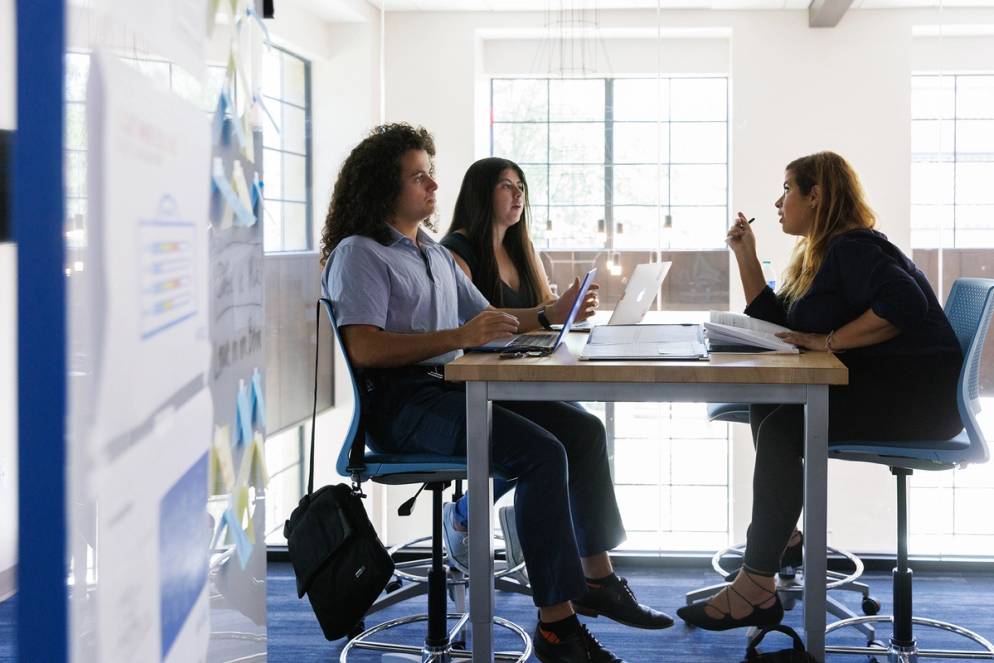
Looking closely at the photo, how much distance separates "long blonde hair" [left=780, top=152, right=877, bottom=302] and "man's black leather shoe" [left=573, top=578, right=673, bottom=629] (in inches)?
35.9

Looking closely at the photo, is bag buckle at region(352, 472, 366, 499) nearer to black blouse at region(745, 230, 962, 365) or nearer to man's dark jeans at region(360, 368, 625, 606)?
man's dark jeans at region(360, 368, 625, 606)

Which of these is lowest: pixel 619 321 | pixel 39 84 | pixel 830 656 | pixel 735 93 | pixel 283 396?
pixel 830 656

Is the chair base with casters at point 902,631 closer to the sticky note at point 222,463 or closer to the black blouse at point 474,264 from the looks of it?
the black blouse at point 474,264

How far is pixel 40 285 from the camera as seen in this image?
478mm

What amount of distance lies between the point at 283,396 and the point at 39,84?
503cm

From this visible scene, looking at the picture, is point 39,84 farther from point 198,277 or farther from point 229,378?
point 229,378

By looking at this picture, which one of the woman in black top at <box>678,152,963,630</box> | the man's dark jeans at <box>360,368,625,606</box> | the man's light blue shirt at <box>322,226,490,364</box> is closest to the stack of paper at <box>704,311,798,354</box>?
the woman in black top at <box>678,152,963,630</box>

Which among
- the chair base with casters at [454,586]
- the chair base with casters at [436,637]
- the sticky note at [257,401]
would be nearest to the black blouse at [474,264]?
the chair base with casters at [454,586]

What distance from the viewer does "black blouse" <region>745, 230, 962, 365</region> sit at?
2.29m

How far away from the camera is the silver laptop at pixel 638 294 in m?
2.82

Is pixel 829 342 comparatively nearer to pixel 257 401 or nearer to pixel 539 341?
pixel 539 341

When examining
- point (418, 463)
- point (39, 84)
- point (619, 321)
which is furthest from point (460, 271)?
point (39, 84)

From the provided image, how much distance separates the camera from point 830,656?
103 inches

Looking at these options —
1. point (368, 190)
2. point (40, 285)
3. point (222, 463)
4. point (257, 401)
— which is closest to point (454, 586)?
point (368, 190)
